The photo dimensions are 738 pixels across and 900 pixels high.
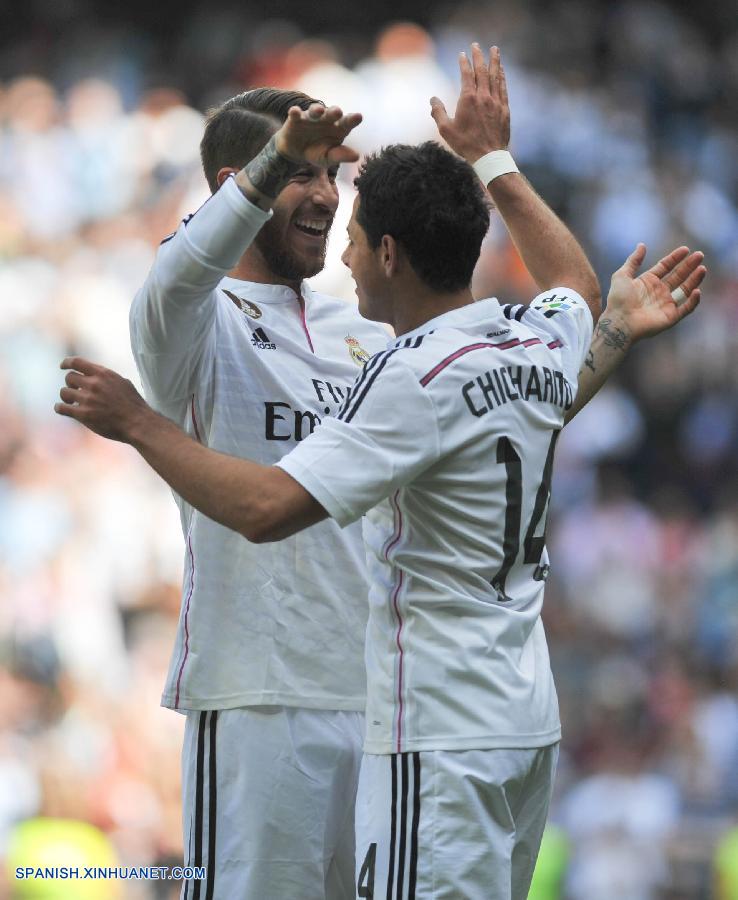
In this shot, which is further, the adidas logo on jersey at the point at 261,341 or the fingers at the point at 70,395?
the adidas logo on jersey at the point at 261,341

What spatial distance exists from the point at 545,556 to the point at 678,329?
8170 mm

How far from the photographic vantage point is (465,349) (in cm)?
346

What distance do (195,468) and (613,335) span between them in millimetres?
1372

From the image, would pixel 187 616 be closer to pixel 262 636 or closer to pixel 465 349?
pixel 262 636

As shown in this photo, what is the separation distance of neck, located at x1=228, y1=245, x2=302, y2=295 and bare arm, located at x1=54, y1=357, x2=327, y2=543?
0.80 m

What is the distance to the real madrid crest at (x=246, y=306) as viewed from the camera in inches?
159

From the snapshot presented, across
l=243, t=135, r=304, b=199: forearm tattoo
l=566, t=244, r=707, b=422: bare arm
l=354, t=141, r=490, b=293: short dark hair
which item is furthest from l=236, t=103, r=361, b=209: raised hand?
l=566, t=244, r=707, b=422: bare arm

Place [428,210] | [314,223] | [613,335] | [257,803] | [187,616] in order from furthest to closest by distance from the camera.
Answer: [613,335]
[314,223]
[187,616]
[257,803]
[428,210]

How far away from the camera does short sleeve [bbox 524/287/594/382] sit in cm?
384

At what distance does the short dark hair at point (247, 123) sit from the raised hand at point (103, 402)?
92 cm

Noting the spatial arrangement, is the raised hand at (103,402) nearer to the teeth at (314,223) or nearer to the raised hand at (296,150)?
the raised hand at (296,150)

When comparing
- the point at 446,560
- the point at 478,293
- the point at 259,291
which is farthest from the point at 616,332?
the point at 478,293

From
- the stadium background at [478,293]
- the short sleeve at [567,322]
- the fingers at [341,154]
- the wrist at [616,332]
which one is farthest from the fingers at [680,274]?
the stadium background at [478,293]

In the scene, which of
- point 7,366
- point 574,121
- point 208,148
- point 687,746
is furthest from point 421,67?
point 208,148
